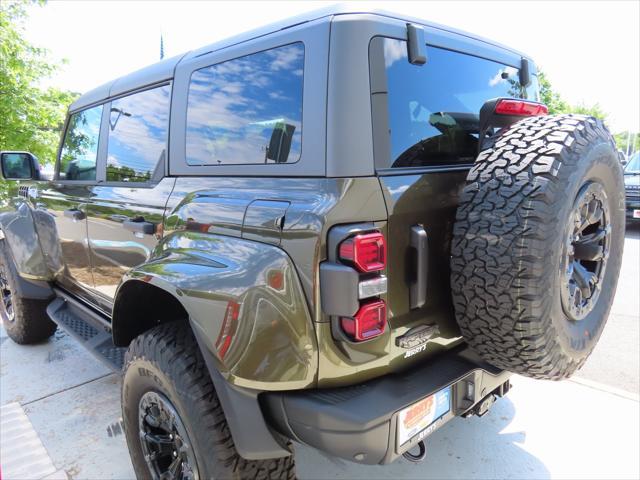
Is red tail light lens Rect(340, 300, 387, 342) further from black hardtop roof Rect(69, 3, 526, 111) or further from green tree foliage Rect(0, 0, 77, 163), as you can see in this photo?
green tree foliage Rect(0, 0, 77, 163)

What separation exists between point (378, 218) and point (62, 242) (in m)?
2.65

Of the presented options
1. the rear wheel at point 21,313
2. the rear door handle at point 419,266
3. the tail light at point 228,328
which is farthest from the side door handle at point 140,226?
the rear wheel at point 21,313

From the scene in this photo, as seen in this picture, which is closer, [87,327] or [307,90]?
[307,90]

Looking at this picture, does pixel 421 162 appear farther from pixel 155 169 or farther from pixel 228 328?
pixel 155 169

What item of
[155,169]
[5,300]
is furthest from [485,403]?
[5,300]

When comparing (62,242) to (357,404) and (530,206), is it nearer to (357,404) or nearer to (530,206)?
(357,404)

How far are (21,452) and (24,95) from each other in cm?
580

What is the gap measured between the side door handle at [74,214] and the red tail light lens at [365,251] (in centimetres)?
209

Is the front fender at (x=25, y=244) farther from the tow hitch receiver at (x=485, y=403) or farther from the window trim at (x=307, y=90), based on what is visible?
the tow hitch receiver at (x=485, y=403)

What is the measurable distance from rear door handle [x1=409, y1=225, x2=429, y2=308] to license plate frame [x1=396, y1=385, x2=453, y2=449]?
0.33m

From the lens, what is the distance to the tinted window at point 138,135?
2283 mm

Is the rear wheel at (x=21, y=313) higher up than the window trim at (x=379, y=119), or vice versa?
the window trim at (x=379, y=119)

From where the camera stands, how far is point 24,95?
6.54 metres

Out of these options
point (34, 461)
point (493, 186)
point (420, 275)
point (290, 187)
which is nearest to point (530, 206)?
point (493, 186)
